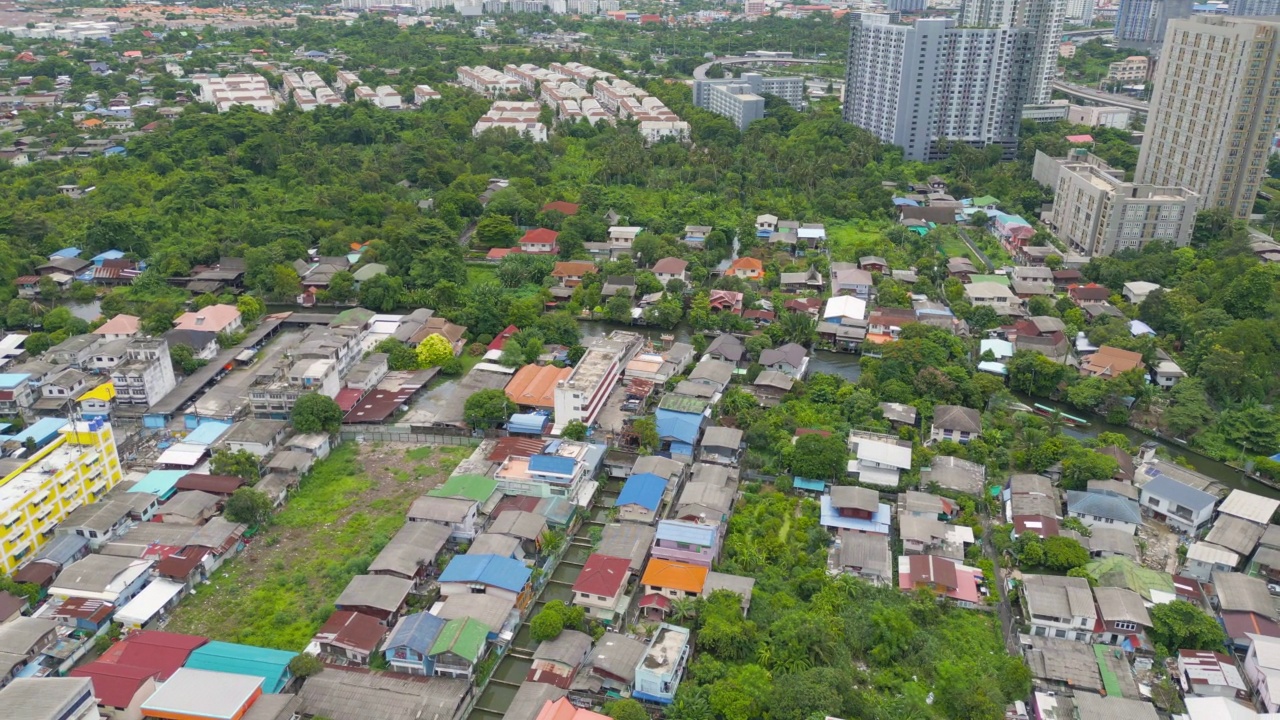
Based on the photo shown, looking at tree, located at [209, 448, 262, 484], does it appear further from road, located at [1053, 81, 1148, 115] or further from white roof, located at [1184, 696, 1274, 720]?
road, located at [1053, 81, 1148, 115]

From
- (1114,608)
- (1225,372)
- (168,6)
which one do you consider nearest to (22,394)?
(1114,608)

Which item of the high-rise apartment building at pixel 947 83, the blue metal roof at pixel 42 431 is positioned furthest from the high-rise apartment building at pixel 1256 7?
the blue metal roof at pixel 42 431

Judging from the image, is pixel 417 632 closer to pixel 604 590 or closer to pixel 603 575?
pixel 604 590

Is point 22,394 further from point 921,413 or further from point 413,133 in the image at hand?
point 413,133

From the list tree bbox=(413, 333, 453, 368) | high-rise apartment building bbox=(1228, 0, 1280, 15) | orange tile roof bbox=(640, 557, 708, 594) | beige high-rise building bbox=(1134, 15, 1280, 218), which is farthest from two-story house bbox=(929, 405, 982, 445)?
high-rise apartment building bbox=(1228, 0, 1280, 15)

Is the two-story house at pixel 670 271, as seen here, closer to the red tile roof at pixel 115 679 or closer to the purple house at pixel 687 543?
the purple house at pixel 687 543
